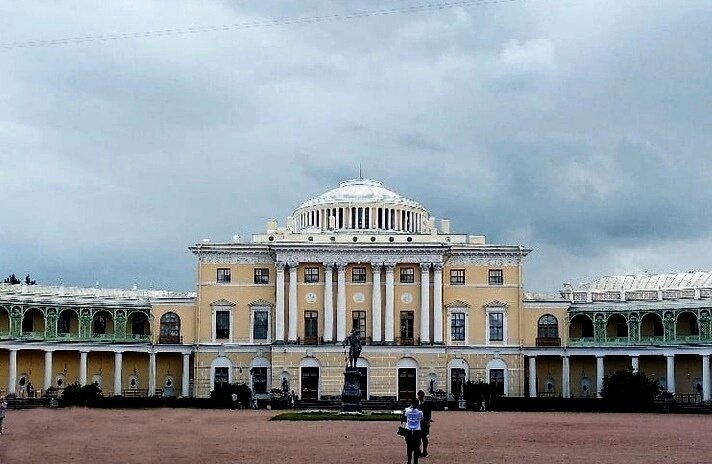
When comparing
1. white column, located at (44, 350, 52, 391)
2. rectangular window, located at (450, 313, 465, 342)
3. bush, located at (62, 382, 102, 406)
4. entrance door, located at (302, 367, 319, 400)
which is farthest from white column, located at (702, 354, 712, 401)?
white column, located at (44, 350, 52, 391)

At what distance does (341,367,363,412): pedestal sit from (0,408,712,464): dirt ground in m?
6.72

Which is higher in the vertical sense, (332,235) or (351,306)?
(332,235)

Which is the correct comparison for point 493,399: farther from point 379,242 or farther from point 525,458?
point 525,458

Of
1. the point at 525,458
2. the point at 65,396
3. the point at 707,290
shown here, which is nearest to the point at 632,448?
the point at 525,458

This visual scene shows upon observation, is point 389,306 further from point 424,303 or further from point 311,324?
point 311,324

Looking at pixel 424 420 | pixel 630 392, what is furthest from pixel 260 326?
pixel 424 420

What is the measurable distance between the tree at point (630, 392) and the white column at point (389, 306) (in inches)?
745

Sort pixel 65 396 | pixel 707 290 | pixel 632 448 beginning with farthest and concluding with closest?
pixel 707 290 < pixel 65 396 < pixel 632 448

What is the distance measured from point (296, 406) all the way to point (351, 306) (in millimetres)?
12121

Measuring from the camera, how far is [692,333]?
8719 cm

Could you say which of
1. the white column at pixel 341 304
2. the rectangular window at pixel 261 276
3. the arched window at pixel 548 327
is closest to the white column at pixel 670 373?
the arched window at pixel 548 327

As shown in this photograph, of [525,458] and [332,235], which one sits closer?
[525,458]

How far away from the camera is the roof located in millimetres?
97875

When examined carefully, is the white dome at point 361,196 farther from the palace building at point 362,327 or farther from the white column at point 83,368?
the white column at point 83,368
